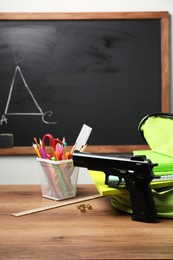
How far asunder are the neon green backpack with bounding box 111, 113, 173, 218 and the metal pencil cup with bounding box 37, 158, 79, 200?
6.4 inches

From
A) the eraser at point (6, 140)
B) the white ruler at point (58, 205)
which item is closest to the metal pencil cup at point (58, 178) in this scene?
the white ruler at point (58, 205)

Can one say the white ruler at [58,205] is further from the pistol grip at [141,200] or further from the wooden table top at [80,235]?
the pistol grip at [141,200]

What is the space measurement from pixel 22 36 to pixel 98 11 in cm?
50

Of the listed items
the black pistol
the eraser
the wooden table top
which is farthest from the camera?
the eraser

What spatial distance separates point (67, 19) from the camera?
250cm

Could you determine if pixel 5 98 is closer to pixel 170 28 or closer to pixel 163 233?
pixel 170 28

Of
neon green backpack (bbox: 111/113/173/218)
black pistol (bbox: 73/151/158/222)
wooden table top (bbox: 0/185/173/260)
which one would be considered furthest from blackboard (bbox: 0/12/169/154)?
black pistol (bbox: 73/151/158/222)

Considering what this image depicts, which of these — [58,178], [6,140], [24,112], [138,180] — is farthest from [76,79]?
[138,180]

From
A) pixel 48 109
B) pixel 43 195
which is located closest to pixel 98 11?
pixel 48 109

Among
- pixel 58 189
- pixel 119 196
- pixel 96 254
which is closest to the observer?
pixel 96 254

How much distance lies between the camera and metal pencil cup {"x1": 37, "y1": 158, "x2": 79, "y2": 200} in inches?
45.6

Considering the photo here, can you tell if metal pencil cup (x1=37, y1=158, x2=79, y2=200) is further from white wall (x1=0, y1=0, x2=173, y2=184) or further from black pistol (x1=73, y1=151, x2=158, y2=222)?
white wall (x1=0, y1=0, x2=173, y2=184)

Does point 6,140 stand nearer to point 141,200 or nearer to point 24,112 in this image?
point 24,112

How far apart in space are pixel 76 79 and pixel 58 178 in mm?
1432
